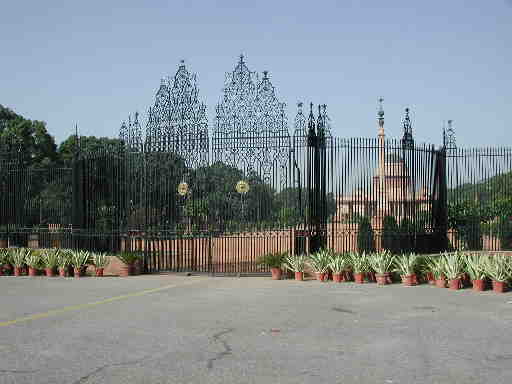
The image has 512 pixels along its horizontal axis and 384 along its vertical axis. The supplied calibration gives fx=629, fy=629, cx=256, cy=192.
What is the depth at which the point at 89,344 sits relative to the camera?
7809mm

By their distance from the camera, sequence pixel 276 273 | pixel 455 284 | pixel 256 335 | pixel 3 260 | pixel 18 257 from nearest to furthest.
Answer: pixel 256 335 → pixel 455 284 → pixel 276 273 → pixel 18 257 → pixel 3 260

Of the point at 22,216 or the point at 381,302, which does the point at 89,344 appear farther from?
the point at 22,216

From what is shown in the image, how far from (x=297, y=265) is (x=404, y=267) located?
2600 millimetres

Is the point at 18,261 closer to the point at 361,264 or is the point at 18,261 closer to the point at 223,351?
the point at 361,264

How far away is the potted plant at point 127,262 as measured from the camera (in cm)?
1698

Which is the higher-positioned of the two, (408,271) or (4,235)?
(4,235)

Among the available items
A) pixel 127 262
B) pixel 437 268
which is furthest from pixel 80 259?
pixel 437 268

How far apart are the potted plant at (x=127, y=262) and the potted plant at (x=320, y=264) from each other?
193 inches

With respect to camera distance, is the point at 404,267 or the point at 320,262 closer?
the point at 404,267

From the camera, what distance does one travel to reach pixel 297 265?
598 inches

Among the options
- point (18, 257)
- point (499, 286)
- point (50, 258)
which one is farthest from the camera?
point (18, 257)

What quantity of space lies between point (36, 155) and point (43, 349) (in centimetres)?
4311

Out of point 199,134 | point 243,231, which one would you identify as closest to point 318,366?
point 243,231

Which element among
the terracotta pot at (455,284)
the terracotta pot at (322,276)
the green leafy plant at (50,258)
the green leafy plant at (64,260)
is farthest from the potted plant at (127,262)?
the terracotta pot at (455,284)
